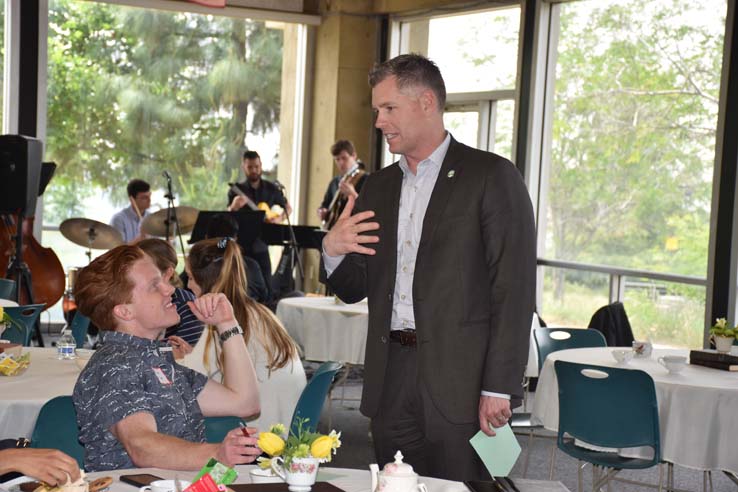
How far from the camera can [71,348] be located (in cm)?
446

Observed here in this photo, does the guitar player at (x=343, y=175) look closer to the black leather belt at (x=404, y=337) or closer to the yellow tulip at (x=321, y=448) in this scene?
the black leather belt at (x=404, y=337)

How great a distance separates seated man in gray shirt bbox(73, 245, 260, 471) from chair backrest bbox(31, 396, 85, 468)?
31 centimetres

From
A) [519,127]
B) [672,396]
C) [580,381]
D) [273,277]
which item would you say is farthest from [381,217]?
[273,277]

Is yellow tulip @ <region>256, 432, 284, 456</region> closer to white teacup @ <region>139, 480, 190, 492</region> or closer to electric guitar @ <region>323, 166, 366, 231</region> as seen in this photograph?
white teacup @ <region>139, 480, 190, 492</region>

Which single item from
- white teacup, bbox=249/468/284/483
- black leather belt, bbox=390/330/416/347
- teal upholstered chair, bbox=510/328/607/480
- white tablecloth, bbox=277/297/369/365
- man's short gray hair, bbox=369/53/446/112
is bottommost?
white tablecloth, bbox=277/297/369/365

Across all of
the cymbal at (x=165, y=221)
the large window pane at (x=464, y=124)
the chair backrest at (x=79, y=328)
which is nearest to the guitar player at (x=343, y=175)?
the large window pane at (x=464, y=124)

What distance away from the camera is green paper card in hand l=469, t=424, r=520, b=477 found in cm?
280

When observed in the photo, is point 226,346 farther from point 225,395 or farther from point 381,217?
point 381,217

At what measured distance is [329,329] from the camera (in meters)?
6.83

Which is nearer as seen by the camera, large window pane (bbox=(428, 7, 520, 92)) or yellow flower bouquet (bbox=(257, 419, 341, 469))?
yellow flower bouquet (bbox=(257, 419, 341, 469))

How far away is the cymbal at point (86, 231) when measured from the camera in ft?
30.8

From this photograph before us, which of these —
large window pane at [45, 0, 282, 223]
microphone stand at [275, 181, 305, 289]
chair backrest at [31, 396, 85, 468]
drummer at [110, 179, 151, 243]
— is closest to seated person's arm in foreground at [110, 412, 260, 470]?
chair backrest at [31, 396, 85, 468]

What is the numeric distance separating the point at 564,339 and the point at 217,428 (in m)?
3.11

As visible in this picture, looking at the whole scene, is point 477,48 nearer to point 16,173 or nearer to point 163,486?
point 16,173
